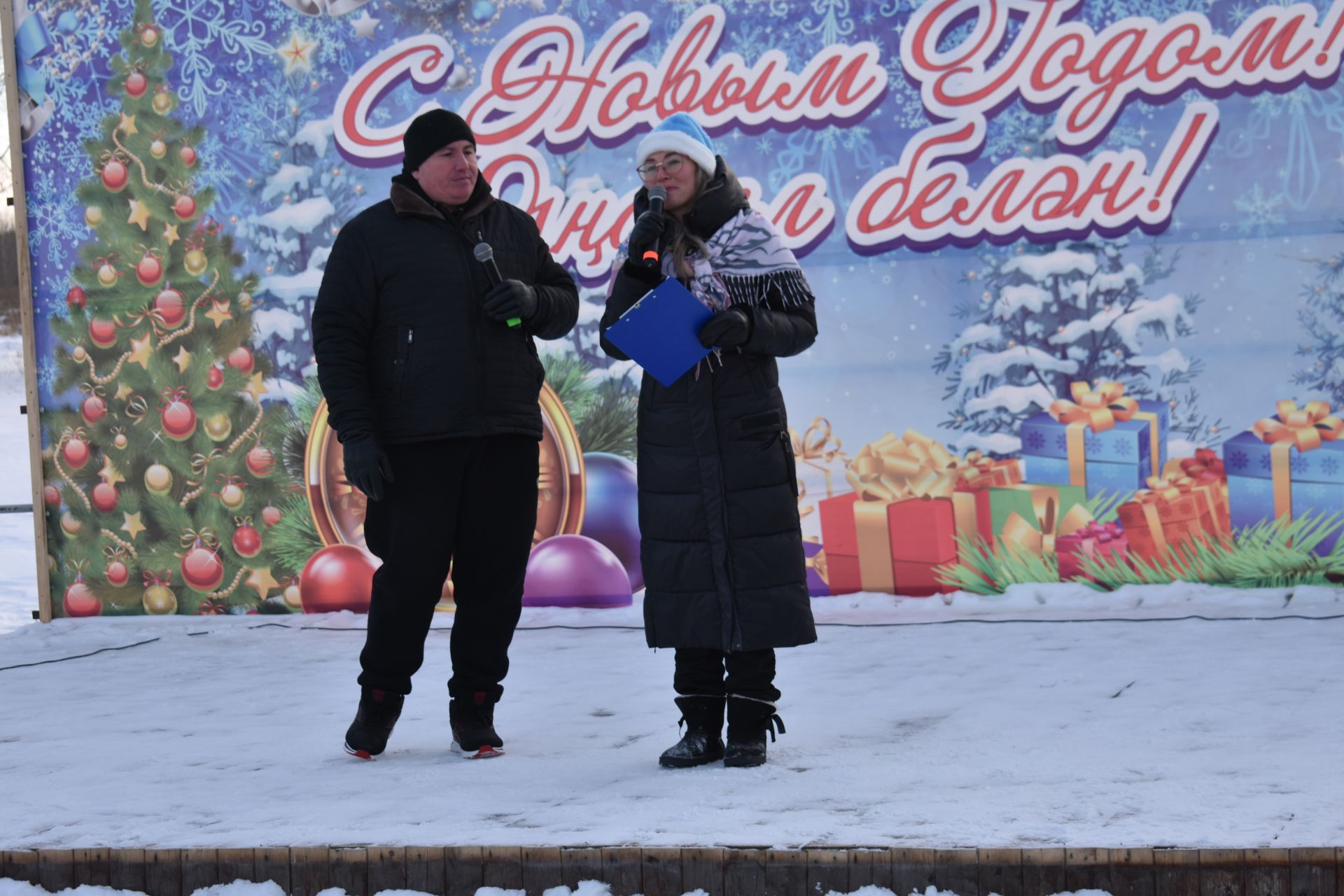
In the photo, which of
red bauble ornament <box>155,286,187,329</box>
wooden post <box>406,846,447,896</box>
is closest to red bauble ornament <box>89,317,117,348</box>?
red bauble ornament <box>155,286,187,329</box>

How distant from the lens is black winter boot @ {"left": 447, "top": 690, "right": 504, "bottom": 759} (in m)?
3.12

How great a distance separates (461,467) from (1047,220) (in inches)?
112

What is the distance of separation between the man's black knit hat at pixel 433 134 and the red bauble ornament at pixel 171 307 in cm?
267

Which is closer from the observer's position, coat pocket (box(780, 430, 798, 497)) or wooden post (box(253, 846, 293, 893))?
wooden post (box(253, 846, 293, 893))

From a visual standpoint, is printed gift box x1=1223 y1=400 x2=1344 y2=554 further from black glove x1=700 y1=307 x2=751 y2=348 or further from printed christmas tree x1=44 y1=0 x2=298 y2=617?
printed christmas tree x1=44 y1=0 x2=298 y2=617

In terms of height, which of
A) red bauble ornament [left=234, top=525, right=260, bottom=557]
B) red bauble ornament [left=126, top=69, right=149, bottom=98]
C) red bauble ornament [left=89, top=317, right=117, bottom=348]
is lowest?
red bauble ornament [left=234, top=525, right=260, bottom=557]

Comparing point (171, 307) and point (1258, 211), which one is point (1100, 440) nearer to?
point (1258, 211)

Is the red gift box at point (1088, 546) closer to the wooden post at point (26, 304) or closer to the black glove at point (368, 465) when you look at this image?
the black glove at point (368, 465)

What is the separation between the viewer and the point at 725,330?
2.88 meters

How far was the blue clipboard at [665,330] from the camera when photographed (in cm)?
288

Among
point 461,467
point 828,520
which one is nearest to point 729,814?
point 461,467

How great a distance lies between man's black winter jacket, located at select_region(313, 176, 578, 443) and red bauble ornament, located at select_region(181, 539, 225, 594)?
2684mm

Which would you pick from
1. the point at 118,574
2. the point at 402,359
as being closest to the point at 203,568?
the point at 118,574

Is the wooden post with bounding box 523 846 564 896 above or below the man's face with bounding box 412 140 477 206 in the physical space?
below
